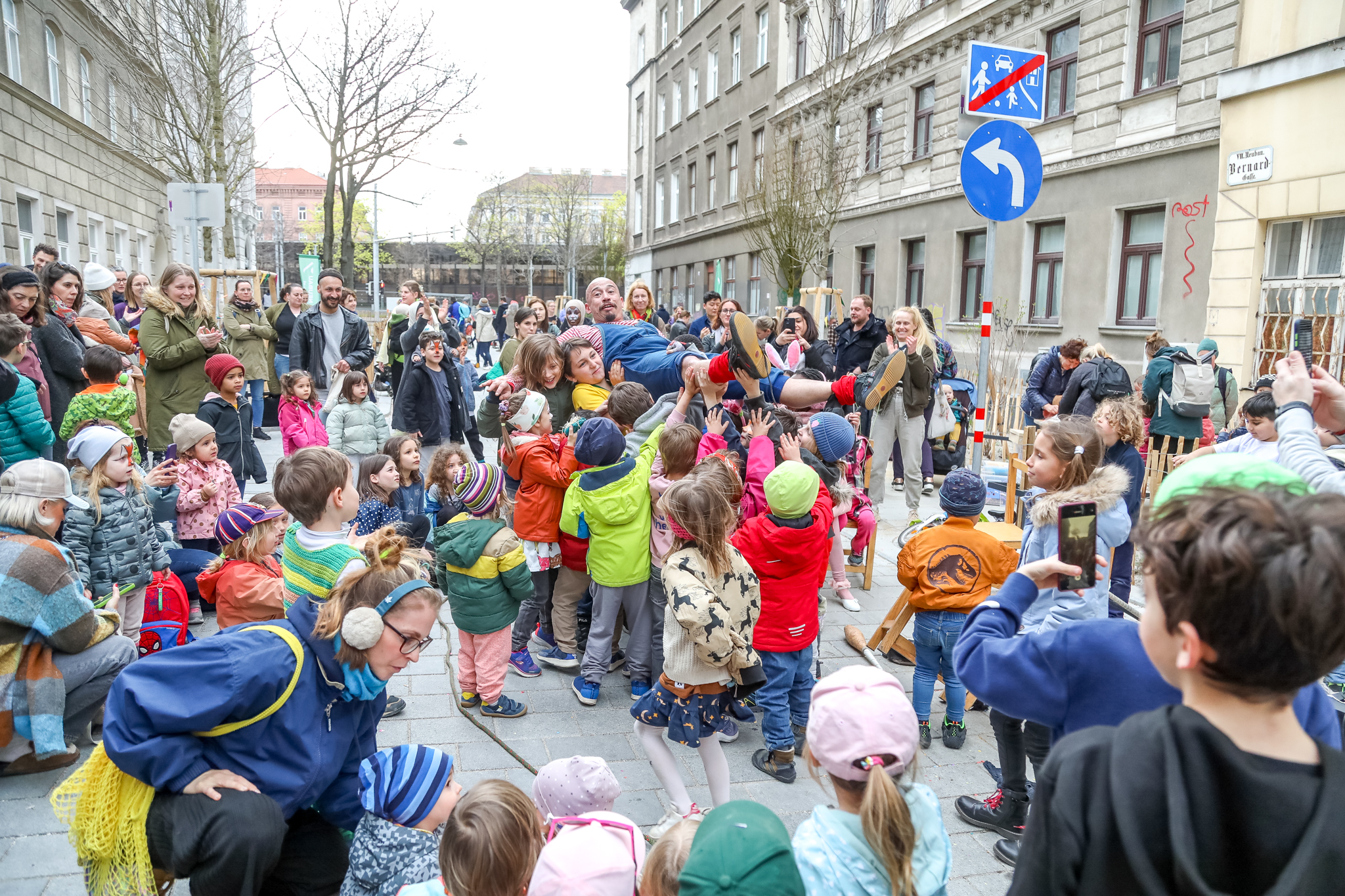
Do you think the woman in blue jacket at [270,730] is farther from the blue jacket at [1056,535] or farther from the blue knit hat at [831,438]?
the blue knit hat at [831,438]

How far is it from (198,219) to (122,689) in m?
8.65

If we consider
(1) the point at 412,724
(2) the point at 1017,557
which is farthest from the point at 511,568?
(2) the point at 1017,557

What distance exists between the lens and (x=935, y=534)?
4.04 m

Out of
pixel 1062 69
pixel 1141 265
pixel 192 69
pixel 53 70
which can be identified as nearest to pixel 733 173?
pixel 1062 69

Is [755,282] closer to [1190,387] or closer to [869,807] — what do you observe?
[1190,387]

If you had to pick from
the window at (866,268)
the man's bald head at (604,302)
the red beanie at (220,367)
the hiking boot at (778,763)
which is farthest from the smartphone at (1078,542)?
the window at (866,268)

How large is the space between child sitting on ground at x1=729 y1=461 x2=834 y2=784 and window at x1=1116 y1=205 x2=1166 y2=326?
495 inches

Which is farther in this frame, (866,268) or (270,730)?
(866,268)

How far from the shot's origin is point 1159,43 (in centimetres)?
1386

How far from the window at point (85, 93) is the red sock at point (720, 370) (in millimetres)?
21093

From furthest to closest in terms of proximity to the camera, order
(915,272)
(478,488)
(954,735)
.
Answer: (915,272), (478,488), (954,735)

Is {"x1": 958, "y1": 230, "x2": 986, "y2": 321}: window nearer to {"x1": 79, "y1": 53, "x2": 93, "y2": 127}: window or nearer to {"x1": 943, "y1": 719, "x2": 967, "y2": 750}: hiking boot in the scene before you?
{"x1": 943, "y1": 719, "x2": 967, "y2": 750}: hiking boot

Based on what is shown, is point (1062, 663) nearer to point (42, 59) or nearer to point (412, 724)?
point (412, 724)

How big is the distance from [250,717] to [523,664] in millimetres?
2640
